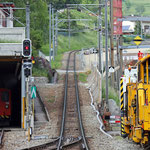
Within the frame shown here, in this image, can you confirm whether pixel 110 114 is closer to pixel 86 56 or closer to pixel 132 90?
pixel 132 90

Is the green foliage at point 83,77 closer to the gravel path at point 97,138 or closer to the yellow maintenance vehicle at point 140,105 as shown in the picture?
the gravel path at point 97,138

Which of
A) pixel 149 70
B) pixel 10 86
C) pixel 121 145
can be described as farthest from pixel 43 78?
pixel 149 70

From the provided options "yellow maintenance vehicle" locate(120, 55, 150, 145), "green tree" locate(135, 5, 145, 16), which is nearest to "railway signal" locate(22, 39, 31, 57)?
"yellow maintenance vehicle" locate(120, 55, 150, 145)

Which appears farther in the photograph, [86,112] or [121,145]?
[86,112]

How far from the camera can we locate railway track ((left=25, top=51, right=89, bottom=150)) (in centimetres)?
1762

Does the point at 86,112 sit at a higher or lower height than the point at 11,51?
lower

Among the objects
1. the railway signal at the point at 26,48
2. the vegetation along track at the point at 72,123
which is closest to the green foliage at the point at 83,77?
the vegetation along track at the point at 72,123

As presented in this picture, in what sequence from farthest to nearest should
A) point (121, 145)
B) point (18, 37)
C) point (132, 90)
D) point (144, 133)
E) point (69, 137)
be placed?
point (18, 37), point (69, 137), point (121, 145), point (132, 90), point (144, 133)

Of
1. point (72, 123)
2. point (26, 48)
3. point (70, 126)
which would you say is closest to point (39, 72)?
point (72, 123)

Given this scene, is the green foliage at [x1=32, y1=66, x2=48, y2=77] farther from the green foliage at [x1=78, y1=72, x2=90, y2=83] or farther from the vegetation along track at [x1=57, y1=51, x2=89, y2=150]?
the green foliage at [x1=78, y1=72, x2=90, y2=83]

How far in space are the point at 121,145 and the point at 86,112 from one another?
388 inches

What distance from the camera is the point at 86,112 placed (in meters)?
27.3

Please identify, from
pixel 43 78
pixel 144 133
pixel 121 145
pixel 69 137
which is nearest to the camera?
pixel 144 133

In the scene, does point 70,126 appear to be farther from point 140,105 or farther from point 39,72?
point 39,72
